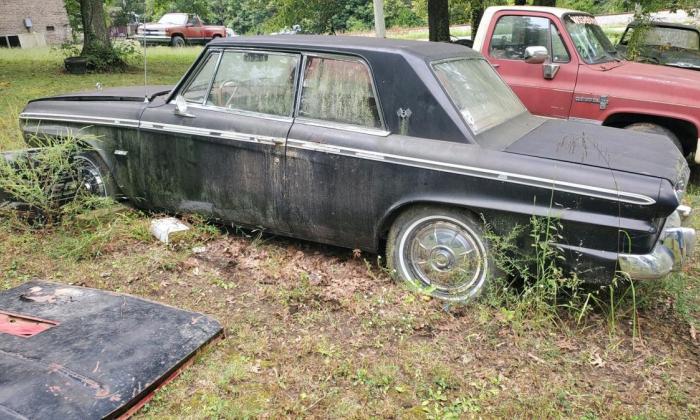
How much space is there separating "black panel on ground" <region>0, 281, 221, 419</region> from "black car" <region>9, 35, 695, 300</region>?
3.66 feet

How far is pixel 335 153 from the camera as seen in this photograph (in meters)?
3.62

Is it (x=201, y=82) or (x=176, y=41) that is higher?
(x=176, y=41)

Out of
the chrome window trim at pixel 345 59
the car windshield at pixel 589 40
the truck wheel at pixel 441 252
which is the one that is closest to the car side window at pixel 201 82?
the chrome window trim at pixel 345 59

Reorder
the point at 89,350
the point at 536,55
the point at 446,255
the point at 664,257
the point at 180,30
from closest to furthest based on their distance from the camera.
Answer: the point at 89,350 → the point at 664,257 → the point at 446,255 → the point at 536,55 → the point at 180,30

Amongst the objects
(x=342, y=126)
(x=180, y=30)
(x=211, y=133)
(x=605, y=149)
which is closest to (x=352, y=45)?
(x=342, y=126)

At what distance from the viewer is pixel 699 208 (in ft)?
17.2

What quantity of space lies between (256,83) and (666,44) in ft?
22.8

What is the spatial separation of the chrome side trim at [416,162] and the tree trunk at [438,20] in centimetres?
855

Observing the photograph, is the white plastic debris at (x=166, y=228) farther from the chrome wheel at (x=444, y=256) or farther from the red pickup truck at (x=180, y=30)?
the red pickup truck at (x=180, y=30)

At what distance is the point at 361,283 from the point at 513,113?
168cm

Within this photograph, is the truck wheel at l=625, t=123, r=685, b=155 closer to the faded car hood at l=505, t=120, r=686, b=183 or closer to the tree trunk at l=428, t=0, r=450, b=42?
the faded car hood at l=505, t=120, r=686, b=183

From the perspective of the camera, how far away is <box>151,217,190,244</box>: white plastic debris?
435 centimetres

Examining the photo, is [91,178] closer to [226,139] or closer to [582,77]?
[226,139]

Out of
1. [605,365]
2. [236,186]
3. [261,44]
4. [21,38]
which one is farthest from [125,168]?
[21,38]
